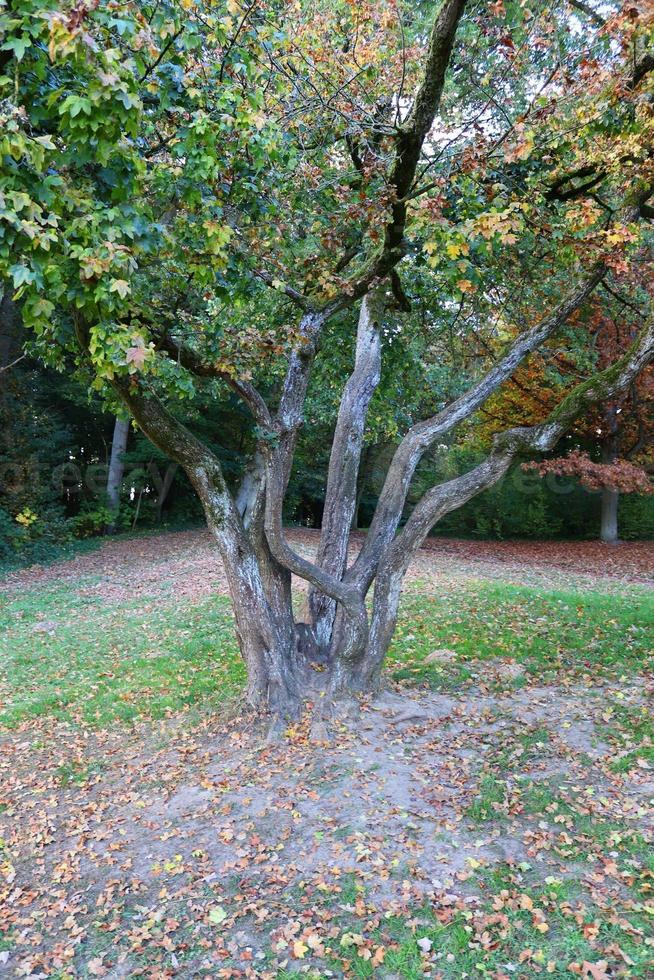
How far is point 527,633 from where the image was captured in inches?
340

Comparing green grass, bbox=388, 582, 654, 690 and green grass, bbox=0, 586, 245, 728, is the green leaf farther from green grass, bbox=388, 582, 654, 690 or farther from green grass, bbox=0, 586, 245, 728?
green grass, bbox=388, 582, 654, 690

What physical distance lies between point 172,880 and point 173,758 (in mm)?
1711

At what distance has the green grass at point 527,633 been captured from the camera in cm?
737

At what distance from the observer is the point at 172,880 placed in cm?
435

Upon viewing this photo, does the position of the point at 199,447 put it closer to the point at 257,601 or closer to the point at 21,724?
the point at 257,601

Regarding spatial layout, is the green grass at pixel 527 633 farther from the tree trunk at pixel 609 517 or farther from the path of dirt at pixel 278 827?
the tree trunk at pixel 609 517

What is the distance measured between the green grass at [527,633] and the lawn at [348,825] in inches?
2.3

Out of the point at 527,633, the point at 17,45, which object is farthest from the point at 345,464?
the point at 17,45

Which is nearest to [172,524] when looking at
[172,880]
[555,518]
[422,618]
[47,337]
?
[555,518]

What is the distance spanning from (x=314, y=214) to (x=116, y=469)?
1620 centimetres

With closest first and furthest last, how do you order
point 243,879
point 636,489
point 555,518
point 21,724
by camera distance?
point 243,879 → point 21,724 → point 636,489 → point 555,518

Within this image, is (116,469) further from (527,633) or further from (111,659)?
(527,633)

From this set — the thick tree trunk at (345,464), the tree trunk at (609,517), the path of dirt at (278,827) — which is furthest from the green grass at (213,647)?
the tree trunk at (609,517)

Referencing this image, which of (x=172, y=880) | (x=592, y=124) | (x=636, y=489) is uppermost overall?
(x=592, y=124)
